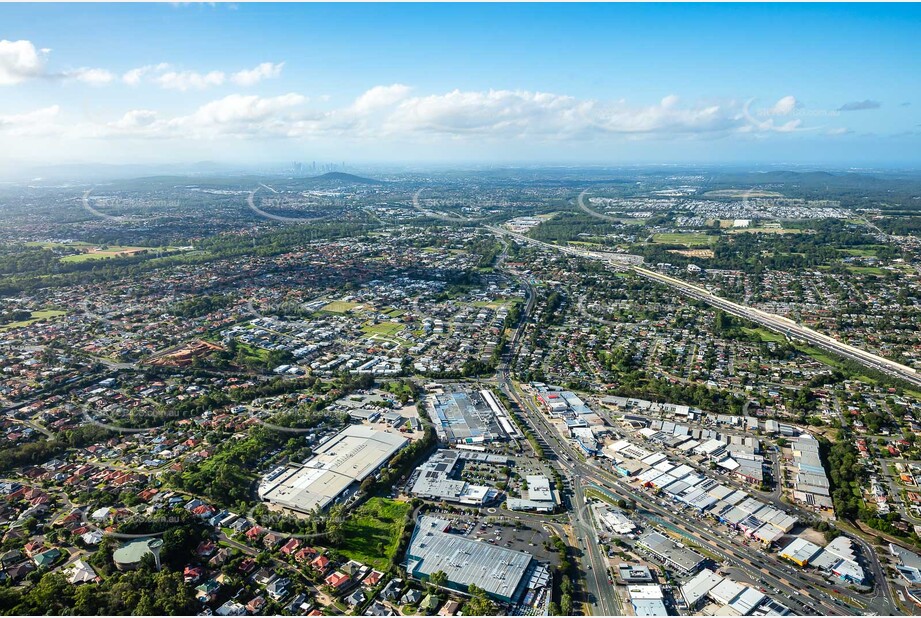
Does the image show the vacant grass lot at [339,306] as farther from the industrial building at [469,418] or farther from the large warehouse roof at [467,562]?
the large warehouse roof at [467,562]

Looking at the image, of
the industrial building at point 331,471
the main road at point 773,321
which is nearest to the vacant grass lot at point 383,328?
the industrial building at point 331,471

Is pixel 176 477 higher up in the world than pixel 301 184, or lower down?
lower down

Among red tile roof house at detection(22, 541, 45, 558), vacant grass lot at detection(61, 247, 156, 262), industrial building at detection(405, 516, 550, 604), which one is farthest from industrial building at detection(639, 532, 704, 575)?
vacant grass lot at detection(61, 247, 156, 262)

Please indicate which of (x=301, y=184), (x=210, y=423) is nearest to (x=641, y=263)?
(x=210, y=423)

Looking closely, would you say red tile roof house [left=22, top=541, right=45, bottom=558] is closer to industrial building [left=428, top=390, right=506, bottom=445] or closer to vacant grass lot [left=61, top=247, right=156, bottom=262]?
industrial building [left=428, top=390, right=506, bottom=445]

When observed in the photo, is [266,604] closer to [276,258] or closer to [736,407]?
[736,407]

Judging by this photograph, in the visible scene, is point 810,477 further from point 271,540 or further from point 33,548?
point 33,548

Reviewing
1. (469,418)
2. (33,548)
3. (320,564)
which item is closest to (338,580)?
(320,564)
